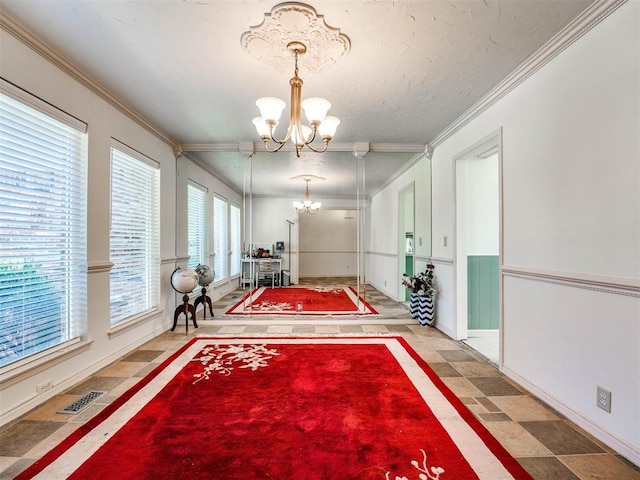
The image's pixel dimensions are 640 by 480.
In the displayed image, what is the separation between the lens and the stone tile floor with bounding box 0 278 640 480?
5.43 ft

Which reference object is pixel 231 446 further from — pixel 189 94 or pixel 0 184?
pixel 189 94

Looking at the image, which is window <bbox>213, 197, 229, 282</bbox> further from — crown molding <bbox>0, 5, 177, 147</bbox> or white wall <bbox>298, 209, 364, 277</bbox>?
white wall <bbox>298, 209, 364, 277</bbox>

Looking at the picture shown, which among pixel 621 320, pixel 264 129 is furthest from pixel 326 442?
pixel 264 129

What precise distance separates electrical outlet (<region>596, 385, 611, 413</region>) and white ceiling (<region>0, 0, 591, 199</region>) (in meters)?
2.25

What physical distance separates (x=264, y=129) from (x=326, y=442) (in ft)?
7.25

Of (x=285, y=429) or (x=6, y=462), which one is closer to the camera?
(x=6, y=462)

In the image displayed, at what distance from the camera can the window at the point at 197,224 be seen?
5133mm

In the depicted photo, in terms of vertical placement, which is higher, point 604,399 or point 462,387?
point 604,399

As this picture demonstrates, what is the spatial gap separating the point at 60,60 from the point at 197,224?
3.22 meters

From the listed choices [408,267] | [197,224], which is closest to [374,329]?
[408,267]

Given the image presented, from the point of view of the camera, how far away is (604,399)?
6.09ft

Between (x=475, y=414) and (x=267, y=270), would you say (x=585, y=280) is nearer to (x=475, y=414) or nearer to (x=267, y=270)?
(x=475, y=414)

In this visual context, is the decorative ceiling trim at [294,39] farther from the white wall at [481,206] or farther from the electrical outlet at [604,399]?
the electrical outlet at [604,399]

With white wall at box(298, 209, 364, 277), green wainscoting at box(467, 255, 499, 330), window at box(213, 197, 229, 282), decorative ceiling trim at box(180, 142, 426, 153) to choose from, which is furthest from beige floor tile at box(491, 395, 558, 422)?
white wall at box(298, 209, 364, 277)
